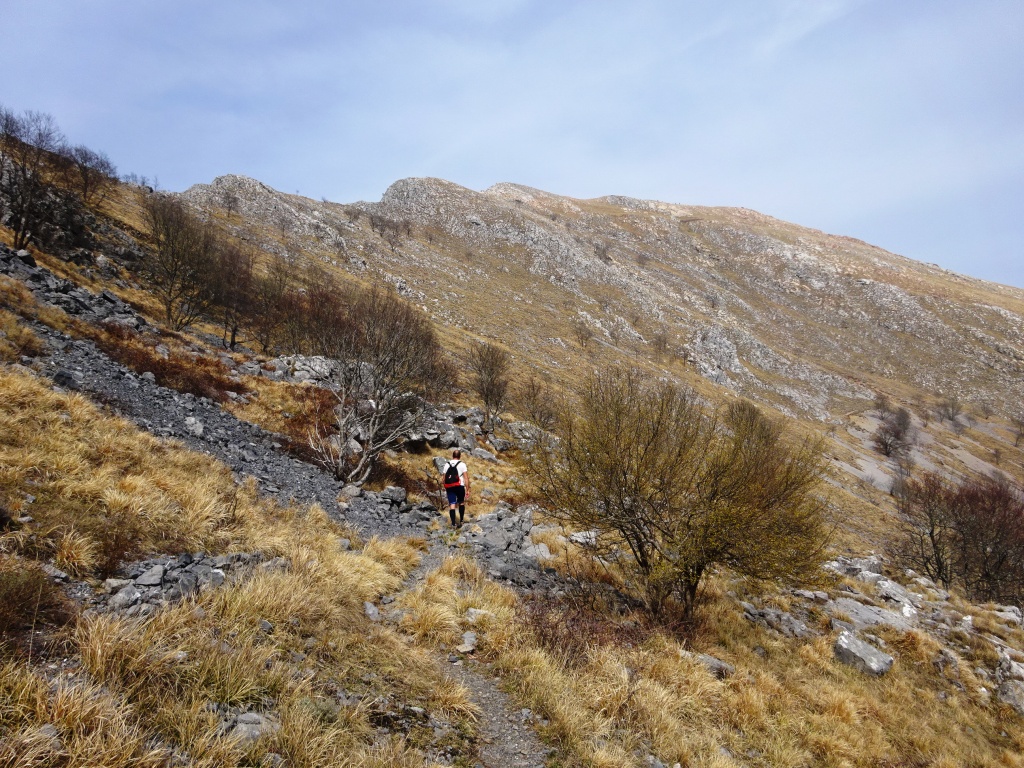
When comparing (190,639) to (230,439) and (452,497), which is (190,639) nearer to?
(452,497)

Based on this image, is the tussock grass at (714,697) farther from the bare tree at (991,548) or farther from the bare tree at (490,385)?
the bare tree at (490,385)

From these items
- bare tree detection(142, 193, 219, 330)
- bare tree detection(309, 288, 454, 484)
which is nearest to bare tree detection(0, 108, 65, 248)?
bare tree detection(142, 193, 219, 330)

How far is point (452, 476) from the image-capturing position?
12383mm

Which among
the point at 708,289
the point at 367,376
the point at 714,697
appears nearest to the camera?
the point at 714,697

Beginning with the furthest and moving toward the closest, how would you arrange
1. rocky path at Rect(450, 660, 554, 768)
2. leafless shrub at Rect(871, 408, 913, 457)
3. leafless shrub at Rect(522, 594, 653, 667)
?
leafless shrub at Rect(871, 408, 913, 457)
leafless shrub at Rect(522, 594, 653, 667)
rocky path at Rect(450, 660, 554, 768)

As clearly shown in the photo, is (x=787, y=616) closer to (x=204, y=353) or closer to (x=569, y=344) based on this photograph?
(x=204, y=353)

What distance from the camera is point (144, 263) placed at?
31.8 m

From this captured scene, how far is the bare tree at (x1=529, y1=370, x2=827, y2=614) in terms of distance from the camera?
7.93 metres

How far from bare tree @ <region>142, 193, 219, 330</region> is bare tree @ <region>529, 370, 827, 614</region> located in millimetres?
26144

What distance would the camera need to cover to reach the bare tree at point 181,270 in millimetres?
25766

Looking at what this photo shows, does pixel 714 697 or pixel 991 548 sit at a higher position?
pixel 991 548

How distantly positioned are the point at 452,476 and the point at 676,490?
6.37 meters

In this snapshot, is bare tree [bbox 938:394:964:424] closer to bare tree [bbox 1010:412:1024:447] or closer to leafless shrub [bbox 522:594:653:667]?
bare tree [bbox 1010:412:1024:447]

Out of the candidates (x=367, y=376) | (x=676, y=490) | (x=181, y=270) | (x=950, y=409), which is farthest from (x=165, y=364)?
(x=950, y=409)
